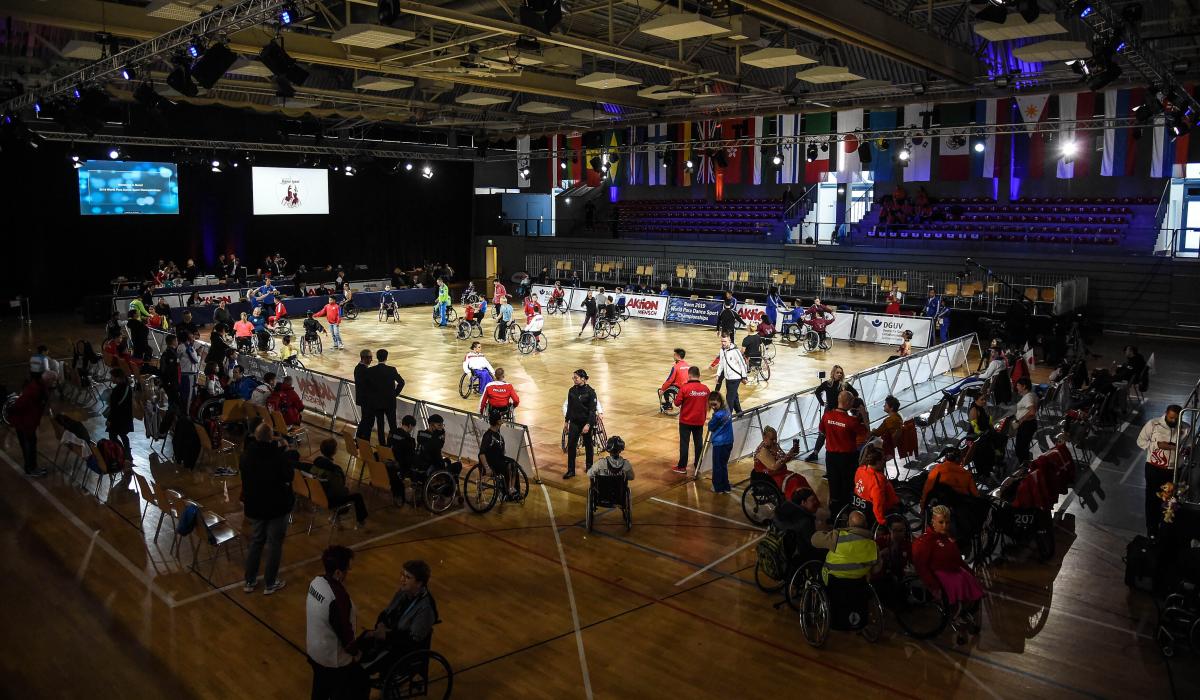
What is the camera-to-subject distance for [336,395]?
45.9ft

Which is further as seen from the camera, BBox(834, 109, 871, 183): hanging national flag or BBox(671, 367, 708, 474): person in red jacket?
BBox(834, 109, 871, 183): hanging national flag

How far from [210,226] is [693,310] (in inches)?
709

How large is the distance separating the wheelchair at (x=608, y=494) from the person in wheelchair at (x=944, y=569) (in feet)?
10.8

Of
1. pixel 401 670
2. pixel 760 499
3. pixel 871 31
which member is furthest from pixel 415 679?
pixel 871 31

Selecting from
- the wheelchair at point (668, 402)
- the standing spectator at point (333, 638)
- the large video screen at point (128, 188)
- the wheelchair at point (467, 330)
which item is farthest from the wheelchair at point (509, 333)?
the standing spectator at point (333, 638)

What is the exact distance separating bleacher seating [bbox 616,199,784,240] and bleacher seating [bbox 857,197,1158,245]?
4454 millimetres

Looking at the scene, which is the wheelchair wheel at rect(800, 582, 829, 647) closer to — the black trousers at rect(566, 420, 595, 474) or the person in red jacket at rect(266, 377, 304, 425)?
the black trousers at rect(566, 420, 595, 474)

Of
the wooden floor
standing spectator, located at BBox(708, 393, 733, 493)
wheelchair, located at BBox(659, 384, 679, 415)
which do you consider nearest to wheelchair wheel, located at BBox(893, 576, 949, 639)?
the wooden floor

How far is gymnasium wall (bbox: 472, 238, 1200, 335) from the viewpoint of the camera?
22.8 metres

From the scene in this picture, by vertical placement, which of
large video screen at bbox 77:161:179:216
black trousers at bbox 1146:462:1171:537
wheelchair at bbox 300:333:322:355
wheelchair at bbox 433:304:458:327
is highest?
large video screen at bbox 77:161:179:216

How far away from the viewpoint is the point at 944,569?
21.9 ft

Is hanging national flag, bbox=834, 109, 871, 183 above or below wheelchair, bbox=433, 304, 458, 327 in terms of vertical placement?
above

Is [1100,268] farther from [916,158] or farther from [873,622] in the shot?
[873,622]

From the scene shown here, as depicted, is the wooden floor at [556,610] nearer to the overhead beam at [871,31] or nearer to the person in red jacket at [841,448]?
the person in red jacket at [841,448]
